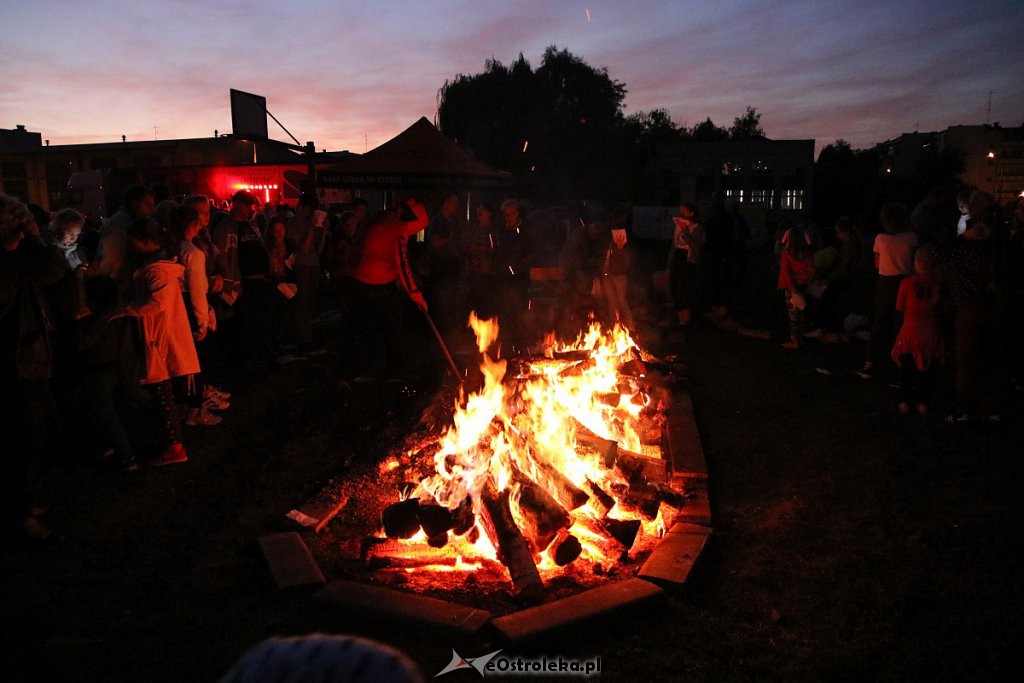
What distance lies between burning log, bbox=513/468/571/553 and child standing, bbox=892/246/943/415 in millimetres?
4291

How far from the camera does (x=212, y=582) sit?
3943 mm

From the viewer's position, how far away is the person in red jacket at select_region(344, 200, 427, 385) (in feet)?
24.8

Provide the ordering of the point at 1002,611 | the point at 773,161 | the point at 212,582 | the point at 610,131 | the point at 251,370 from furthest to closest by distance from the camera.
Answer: the point at 773,161 → the point at 610,131 → the point at 251,370 → the point at 212,582 → the point at 1002,611

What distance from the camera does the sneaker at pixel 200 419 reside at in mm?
6539

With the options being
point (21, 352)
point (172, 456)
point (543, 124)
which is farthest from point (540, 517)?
point (543, 124)

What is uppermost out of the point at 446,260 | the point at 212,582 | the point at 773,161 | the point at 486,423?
the point at 773,161

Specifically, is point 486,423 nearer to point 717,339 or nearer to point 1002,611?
point 1002,611

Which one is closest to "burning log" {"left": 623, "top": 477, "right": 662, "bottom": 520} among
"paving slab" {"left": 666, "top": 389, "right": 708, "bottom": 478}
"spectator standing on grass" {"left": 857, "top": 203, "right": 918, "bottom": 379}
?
"paving slab" {"left": 666, "top": 389, "right": 708, "bottom": 478}

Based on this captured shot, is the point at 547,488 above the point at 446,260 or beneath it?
beneath

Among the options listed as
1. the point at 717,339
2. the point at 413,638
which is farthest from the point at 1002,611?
the point at 717,339

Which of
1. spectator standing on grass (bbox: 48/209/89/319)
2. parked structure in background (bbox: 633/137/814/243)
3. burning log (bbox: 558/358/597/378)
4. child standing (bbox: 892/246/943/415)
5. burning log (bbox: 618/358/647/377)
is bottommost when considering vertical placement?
burning log (bbox: 618/358/647/377)

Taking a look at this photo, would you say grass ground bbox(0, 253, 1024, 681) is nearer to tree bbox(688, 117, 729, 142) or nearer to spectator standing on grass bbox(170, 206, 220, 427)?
spectator standing on grass bbox(170, 206, 220, 427)

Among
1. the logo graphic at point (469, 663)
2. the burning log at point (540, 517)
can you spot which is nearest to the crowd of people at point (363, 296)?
the logo graphic at point (469, 663)

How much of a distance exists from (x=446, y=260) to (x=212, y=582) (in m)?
7.09
